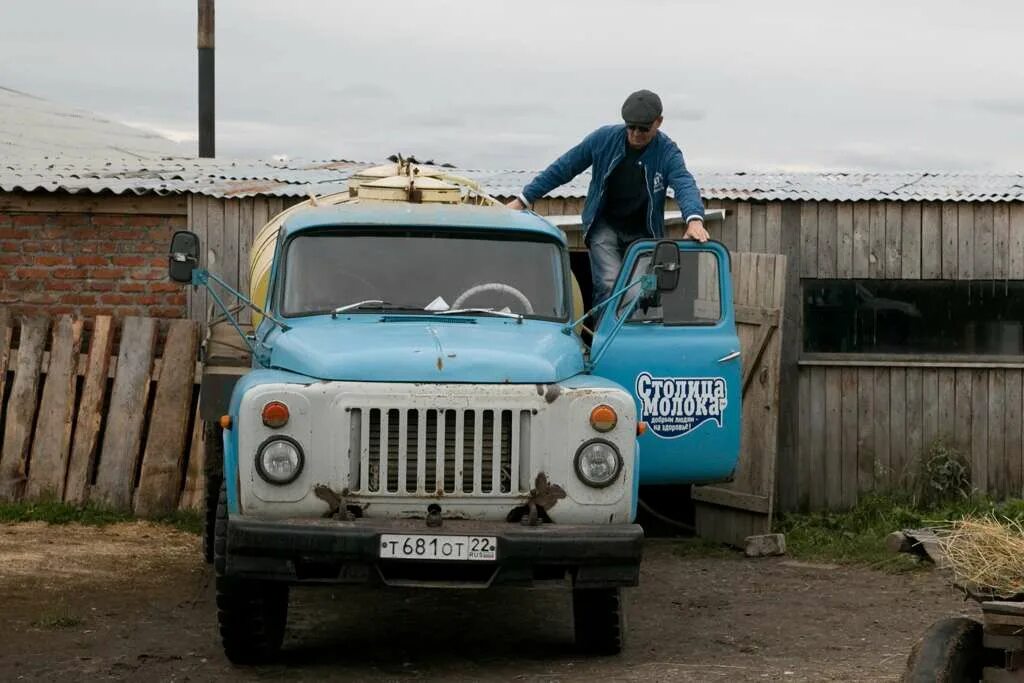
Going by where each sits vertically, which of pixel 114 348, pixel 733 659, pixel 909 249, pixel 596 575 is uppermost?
pixel 909 249

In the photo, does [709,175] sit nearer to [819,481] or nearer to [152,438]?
[819,481]

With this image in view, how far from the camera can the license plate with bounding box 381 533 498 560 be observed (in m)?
6.70

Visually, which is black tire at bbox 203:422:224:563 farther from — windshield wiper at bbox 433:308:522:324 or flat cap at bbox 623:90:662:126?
flat cap at bbox 623:90:662:126

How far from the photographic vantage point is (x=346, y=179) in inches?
524

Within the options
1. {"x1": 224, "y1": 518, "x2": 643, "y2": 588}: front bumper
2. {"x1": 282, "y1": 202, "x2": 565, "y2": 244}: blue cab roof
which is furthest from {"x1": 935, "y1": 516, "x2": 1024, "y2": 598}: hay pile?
{"x1": 282, "y1": 202, "x2": 565, "y2": 244}: blue cab roof

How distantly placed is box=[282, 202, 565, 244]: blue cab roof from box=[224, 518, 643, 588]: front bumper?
199cm

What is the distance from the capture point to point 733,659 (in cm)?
764

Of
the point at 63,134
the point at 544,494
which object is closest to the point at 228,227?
the point at 544,494

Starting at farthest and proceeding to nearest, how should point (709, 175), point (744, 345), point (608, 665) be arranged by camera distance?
point (709, 175), point (744, 345), point (608, 665)

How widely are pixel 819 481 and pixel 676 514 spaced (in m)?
1.20

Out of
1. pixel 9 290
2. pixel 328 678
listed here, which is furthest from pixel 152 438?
pixel 328 678

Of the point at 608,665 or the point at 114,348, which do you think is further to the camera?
the point at 114,348

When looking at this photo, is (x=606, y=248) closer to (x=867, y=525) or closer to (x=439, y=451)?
(x=439, y=451)

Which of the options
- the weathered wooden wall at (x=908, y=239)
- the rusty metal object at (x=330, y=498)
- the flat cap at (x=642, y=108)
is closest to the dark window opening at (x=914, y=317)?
the weathered wooden wall at (x=908, y=239)
